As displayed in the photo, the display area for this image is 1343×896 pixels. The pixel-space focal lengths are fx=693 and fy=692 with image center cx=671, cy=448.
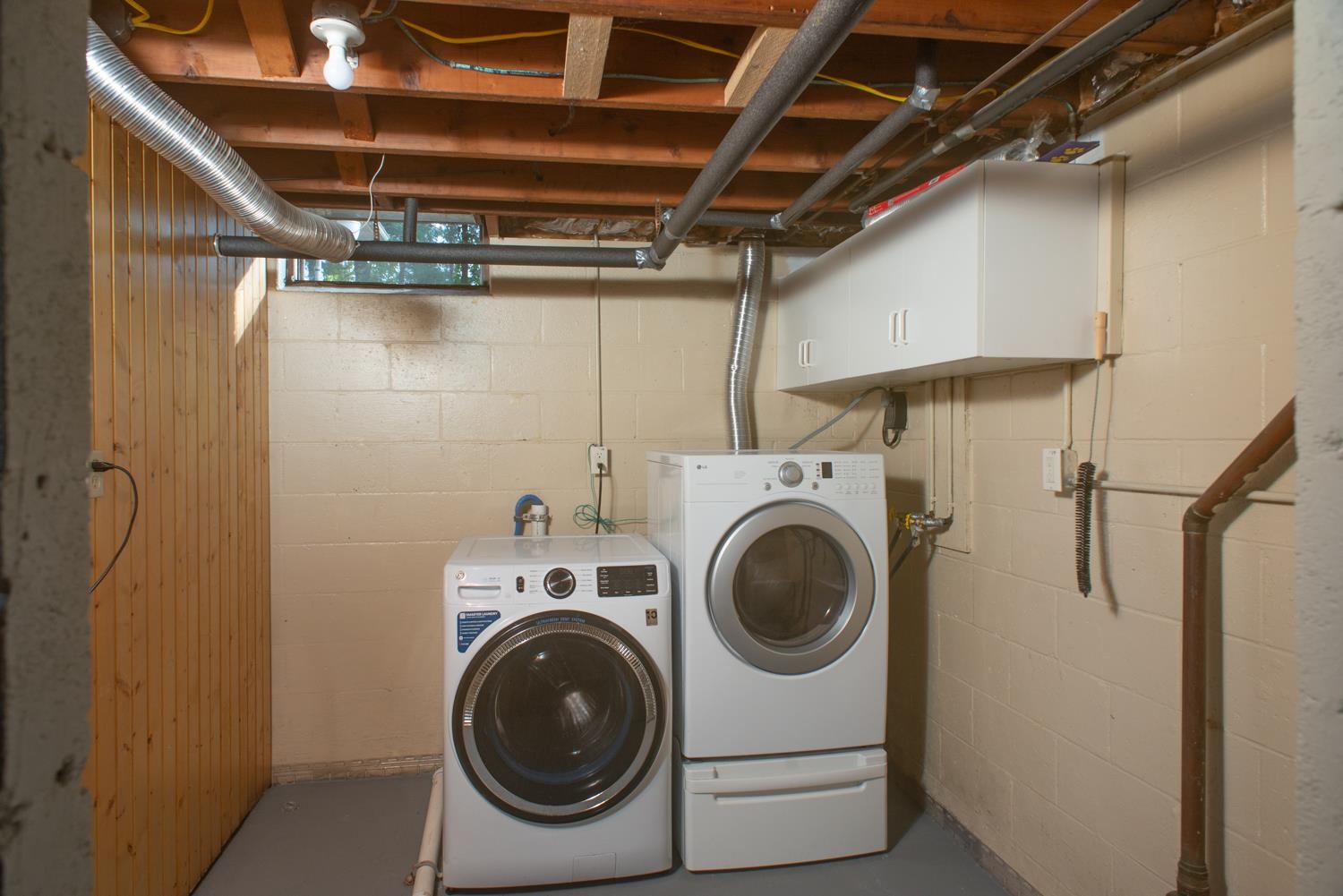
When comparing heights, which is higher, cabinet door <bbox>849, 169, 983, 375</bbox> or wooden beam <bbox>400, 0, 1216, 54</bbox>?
wooden beam <bbox>400, 0, 1216, 54</bbox>

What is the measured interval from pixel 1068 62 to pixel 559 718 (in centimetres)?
212

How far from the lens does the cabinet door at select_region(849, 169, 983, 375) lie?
1.74 meters

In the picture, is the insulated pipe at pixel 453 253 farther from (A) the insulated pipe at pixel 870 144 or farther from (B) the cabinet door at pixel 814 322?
(B) the cabinet door at pixel 814 322

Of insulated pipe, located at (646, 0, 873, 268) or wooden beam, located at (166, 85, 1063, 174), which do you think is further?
wooden beam, located at (166, 85, 1063, 174)

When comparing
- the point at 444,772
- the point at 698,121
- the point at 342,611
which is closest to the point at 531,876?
the point at 444,772

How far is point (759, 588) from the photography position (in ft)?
7.57

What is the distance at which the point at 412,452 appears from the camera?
288 cm

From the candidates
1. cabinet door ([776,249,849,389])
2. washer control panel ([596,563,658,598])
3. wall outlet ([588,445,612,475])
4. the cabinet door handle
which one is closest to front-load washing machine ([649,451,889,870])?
washer control panel ([596,563,658,598])

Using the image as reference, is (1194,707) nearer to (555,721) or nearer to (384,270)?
(555,721)

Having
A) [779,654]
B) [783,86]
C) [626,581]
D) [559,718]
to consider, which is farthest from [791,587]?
[783,86]

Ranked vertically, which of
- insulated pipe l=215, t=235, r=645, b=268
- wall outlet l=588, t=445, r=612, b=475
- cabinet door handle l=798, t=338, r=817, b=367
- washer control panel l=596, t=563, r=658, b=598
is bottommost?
washer control panel l=596, t=563, r=658, b=598

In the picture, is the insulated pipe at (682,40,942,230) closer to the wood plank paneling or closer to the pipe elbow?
the pipe elbow

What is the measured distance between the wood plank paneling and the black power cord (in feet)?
0.07

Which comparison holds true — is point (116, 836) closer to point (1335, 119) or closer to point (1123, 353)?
point (1335, 119)
